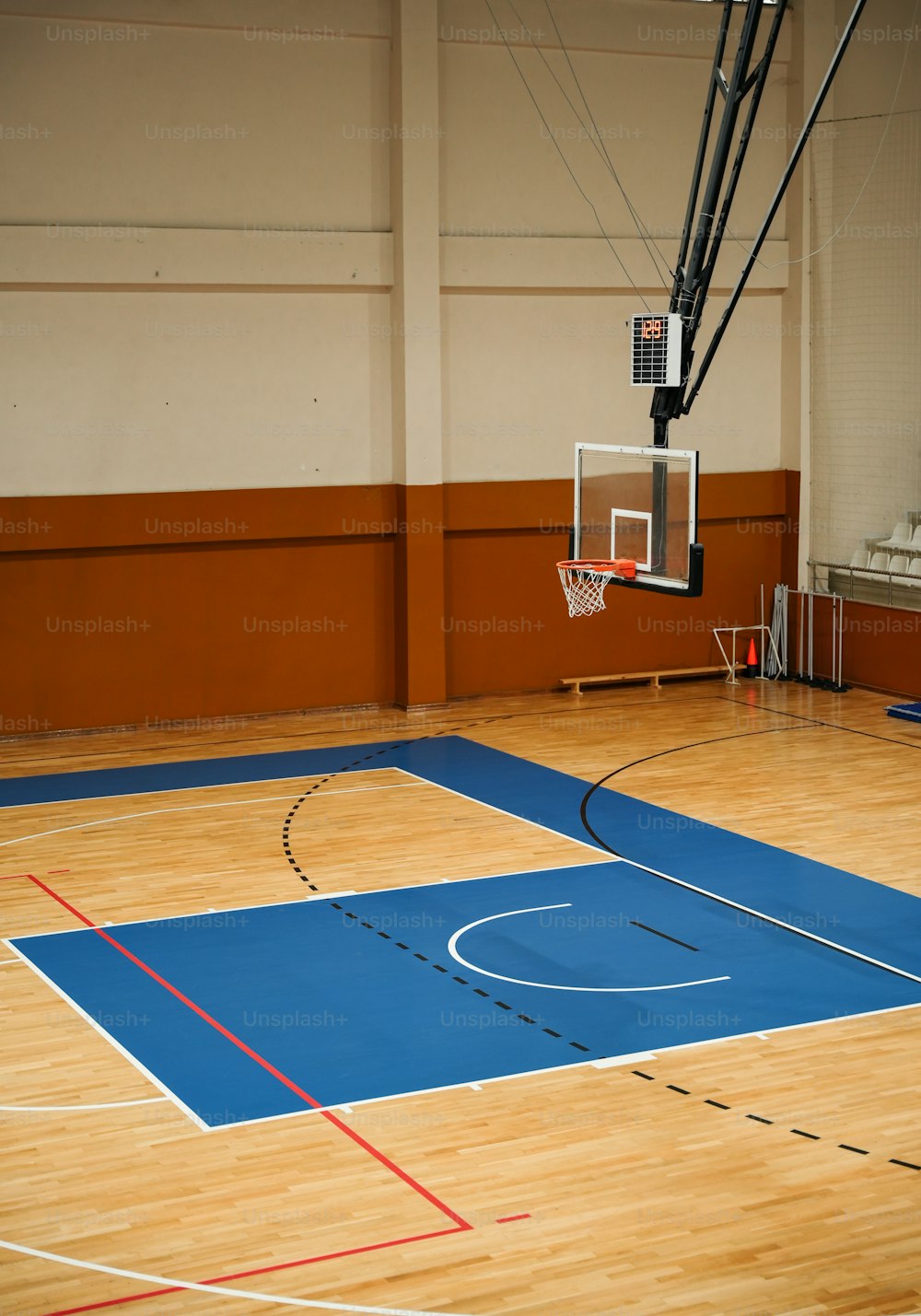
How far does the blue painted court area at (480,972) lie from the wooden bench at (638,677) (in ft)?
17.9

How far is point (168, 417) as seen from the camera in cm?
1514

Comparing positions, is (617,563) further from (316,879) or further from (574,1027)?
(574,1027)

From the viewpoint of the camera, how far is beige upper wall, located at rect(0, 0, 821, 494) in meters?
14.5

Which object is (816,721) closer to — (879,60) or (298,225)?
(298,225)

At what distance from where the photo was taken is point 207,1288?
563 cm

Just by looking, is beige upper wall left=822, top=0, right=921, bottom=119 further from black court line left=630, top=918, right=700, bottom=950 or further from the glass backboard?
black court line left=630, top=918, right=700, bottom=950

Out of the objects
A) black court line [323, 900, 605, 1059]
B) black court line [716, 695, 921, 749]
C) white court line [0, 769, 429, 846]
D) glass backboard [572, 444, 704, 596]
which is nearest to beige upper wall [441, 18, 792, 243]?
black court line [716, 695, 921, 749]

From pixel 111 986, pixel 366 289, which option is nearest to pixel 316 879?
pixel 111 986

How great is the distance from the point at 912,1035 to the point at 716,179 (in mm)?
5678

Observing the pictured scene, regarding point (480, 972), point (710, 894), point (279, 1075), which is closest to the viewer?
point (279, 1075)

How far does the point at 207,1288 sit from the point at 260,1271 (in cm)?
21

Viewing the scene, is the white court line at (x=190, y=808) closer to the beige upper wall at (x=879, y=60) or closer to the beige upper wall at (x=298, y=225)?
the beige upper wall at (x=298, y=225)

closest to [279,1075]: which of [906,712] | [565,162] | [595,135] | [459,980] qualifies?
[459,980]

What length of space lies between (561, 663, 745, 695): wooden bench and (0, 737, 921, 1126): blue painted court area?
17.9 feet
